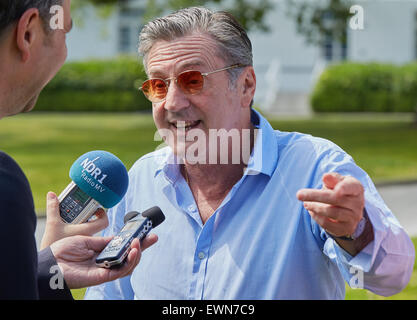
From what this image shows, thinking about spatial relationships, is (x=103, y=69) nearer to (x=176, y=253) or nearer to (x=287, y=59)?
(x=287, y=59)

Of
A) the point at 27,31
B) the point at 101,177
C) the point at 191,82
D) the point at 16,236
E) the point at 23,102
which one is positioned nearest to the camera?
the point at 16,236

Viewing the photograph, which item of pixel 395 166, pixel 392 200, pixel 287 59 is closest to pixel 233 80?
pixel 392 200

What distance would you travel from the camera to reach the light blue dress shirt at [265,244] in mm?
2191

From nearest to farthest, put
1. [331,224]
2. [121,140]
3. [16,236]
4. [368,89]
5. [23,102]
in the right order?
[16,236] → [23,102] → [331,224] → [121,140] → [368,89]

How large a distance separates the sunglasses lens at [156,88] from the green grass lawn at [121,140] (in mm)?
6270

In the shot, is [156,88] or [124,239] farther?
[156,88]

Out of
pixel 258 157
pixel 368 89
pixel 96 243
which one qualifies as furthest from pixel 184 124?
pixel 368 89

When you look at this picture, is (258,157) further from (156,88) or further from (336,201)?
(336,201)

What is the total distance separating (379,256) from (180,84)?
3.49 feet

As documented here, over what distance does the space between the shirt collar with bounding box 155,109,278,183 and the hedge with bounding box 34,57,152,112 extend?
81.8 feet

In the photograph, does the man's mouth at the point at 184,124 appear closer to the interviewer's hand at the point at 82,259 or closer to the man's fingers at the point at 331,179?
the interviewer's hand at the point at 82,259

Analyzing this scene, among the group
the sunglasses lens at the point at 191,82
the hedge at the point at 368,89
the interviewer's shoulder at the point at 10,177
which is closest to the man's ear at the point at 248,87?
the sunglasses lens at the point at 191,82

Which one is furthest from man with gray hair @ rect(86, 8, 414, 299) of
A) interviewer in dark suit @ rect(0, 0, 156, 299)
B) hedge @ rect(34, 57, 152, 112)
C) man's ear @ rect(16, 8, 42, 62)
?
hedge @ rect(34, 57, 152, 112)

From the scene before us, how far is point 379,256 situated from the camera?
6.82 feet
